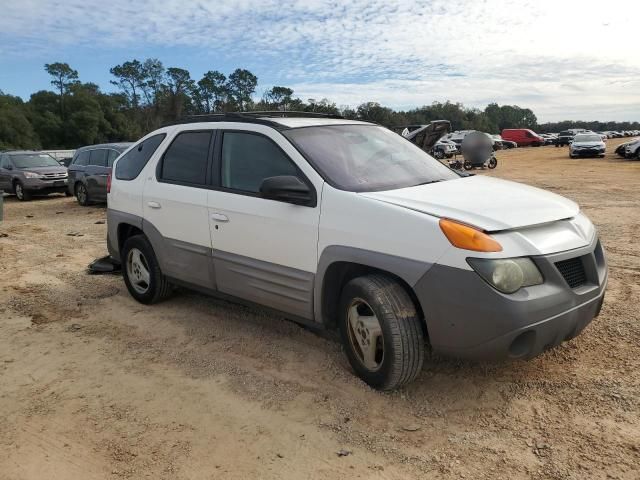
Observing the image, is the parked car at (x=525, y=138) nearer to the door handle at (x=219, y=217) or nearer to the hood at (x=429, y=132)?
the hood at (x=429, y=132)

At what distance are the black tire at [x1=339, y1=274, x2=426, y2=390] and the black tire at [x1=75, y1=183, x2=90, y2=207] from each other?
13111mm

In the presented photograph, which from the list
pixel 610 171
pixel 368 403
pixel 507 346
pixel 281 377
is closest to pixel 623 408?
pixel 507 346

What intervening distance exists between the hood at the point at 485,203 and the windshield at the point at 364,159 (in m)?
0.18

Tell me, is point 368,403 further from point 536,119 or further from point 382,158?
point 536,119

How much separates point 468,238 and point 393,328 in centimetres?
70

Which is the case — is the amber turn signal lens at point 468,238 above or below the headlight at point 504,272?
above

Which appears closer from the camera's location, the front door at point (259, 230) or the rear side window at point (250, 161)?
the front door at point (259, 230)

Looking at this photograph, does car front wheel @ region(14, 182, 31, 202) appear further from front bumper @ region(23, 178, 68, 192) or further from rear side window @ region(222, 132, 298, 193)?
rear side window @ region(222, 132, 298, 193)

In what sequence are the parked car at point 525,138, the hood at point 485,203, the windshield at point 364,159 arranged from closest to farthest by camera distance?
the hood at point 485,203 → the windshield at point 364,159 → the parked car at point 525,138

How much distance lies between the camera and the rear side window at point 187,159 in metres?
4.52

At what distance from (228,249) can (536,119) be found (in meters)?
153

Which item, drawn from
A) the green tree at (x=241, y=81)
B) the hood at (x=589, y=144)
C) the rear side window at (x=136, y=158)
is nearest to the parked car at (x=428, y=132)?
the rear side window at (x=136, y=158)

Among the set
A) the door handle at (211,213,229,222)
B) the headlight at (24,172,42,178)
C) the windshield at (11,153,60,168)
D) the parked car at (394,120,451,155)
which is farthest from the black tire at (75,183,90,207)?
the door handle at (211,213,229,222)

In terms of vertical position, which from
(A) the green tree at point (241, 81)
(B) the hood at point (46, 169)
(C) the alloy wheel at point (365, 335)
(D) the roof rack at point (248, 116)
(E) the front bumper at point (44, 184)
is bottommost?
(E) the front bumper at point (44, 184)
